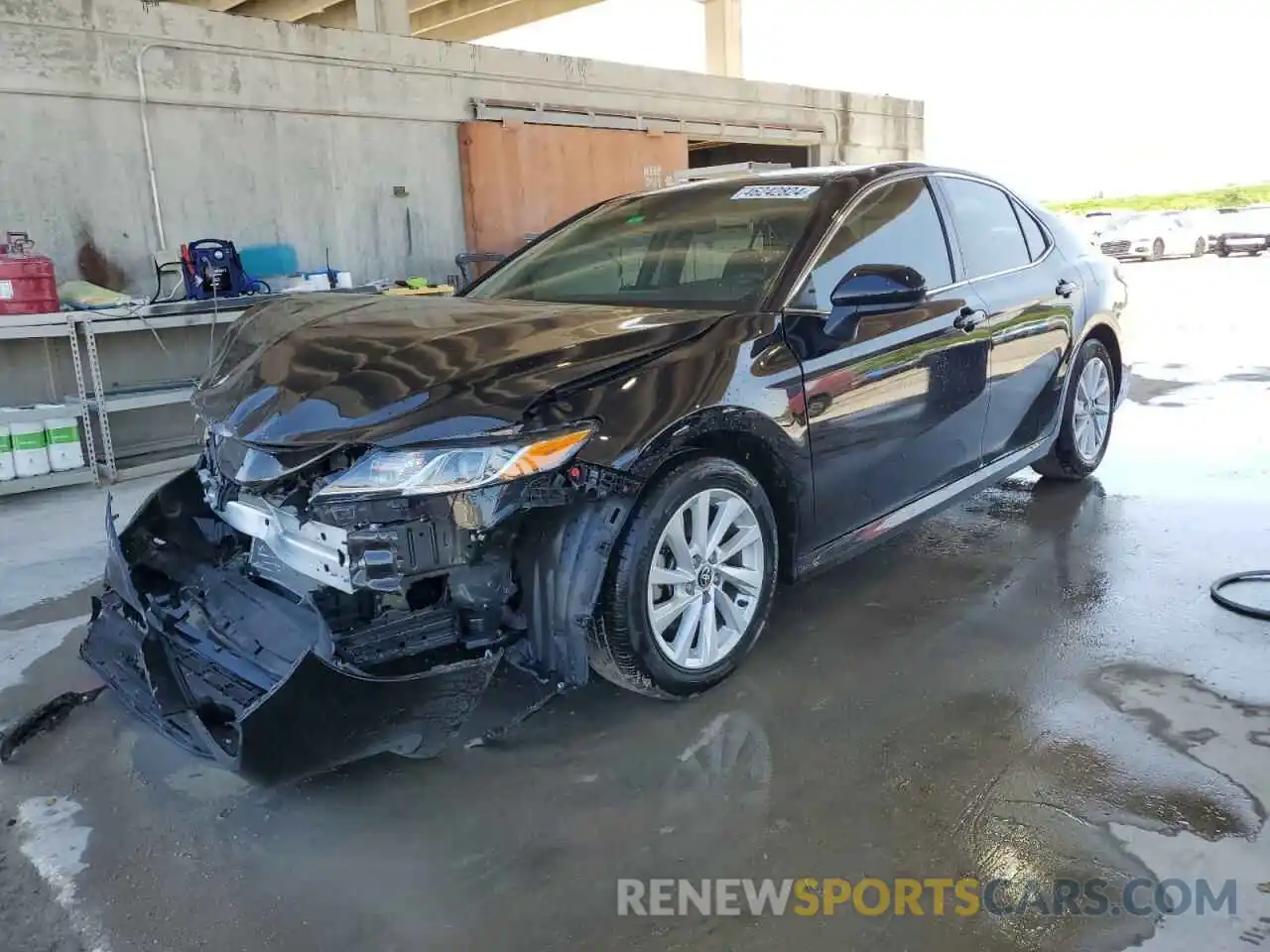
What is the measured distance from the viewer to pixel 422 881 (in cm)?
209

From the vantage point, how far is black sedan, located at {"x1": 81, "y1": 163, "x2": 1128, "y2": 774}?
224 centimetres

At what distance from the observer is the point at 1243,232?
73.6 feet

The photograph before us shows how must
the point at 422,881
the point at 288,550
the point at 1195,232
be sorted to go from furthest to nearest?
the point at 1195,232, the point at 288,550, the point at 422,881

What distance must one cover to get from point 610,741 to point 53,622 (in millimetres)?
2379

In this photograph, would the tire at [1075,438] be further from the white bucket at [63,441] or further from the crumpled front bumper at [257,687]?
the white bucket at [63,441]

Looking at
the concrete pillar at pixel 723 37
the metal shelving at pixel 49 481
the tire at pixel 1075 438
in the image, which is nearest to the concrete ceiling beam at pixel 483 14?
the concrete pillar at pixel 723 37

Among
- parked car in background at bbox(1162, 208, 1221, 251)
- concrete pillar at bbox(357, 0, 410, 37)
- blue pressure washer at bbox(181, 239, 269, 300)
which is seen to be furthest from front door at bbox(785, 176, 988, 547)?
parked car in background at bbox(1162, 208, 1221, 251)

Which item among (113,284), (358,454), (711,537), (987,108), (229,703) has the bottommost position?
(229,703)

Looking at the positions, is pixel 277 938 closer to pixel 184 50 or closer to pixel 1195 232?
pixel 184 50

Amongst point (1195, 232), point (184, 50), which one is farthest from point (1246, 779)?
point (1195, 232)

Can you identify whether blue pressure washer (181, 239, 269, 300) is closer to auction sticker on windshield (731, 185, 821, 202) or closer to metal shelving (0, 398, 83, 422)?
metal shelving (0, 398, 83, 422)

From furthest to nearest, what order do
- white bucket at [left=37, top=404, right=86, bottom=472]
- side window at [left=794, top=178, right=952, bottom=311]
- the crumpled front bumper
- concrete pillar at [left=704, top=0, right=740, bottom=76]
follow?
1. concrete pillar at [left=704, top=0, right=740, bottom=76]
2. white bucket at [left=37, top=404, right=86, bottom=472]
3. side window at [left=794, top=178, right=952, bottom=311]
4. the crumpled front bumper

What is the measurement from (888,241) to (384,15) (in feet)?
28.5

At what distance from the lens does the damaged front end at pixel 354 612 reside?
7.06 feet
